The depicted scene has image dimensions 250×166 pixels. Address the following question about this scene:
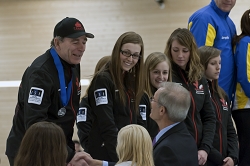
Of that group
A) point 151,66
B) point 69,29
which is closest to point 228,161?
point 151,66

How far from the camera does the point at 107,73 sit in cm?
394

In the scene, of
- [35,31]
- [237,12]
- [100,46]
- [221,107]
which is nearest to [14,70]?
[35,31]

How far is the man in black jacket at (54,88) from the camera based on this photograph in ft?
10.8

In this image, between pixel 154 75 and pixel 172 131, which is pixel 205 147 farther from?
pixel 172 131

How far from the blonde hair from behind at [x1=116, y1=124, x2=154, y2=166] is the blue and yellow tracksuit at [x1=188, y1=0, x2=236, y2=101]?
2.20 m

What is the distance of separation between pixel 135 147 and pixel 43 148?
2.04 feet

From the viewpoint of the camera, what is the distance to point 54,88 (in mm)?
3387

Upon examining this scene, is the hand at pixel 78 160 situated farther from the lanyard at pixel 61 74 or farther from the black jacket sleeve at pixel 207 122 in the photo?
the black jacket sleeve at pixel 207 122

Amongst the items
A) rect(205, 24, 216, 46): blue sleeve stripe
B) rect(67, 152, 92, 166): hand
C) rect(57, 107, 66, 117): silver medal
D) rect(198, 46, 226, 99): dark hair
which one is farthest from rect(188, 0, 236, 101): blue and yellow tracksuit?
rect(67, 152, 92, 166): hand

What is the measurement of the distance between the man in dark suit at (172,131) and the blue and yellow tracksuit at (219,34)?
72.9 inches

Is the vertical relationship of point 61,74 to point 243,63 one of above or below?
above

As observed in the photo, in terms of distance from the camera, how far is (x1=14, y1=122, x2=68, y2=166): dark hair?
266 centimetres

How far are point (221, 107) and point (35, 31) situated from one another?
4451mm

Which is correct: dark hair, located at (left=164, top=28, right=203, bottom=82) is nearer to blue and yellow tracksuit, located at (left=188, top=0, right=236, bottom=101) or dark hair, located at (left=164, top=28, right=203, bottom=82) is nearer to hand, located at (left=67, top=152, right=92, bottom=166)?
blue and yellow tracksuit, located at (left=188, top=0, right=236, bottom=101)
